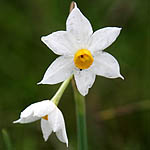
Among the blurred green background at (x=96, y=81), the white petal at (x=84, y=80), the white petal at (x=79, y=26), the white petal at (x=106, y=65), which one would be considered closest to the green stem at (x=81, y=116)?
the white petal at (x=84, y=80)

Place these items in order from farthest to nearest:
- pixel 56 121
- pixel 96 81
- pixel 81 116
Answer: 1. pixel 96 81
2. pixel 81 116
3. pixel 56 121

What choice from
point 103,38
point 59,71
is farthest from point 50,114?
point 103,38

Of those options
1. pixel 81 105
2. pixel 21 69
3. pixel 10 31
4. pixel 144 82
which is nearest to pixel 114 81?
pixel 144 82

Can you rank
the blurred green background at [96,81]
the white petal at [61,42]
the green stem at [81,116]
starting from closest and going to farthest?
1. the white petal at [61,42]
2. the green stem at [81,116]
3. the blurred green background at [96,81]

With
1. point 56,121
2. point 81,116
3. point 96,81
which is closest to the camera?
point 56,121

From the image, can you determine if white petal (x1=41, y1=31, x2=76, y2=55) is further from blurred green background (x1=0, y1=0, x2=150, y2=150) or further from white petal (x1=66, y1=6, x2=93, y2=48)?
blurred green background (x1=0, y1=0, x2=150, y2=150)

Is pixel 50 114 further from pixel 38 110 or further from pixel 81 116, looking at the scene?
pixel 81 116

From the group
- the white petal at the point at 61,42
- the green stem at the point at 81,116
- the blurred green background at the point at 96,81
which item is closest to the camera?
the white petal at the point at 61,42

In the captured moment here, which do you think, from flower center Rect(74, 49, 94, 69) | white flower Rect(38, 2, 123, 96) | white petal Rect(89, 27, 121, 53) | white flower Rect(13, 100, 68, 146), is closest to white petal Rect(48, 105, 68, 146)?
white flower Rect(13, 100, 68, 146)

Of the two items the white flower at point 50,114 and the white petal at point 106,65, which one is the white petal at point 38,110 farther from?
the white petal at point 106,65

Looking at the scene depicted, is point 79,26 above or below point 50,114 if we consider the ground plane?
above
